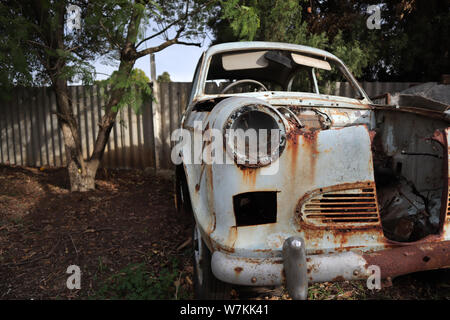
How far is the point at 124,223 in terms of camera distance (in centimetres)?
317

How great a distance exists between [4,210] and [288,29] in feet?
15.8

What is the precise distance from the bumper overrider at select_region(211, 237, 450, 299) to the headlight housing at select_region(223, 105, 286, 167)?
401 millimetres

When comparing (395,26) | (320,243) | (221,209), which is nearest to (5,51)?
(221,209)

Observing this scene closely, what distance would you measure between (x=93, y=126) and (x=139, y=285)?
4171mm

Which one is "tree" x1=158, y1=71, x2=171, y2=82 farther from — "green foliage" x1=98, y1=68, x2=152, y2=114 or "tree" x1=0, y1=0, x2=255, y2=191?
"green foliage" x1=98, y1=68, x2=152, y2=114

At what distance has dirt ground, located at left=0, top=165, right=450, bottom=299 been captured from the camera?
2123 millimetres

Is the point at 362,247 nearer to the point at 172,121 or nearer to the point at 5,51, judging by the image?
the point at 5,51

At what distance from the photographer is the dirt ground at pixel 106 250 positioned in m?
2.12

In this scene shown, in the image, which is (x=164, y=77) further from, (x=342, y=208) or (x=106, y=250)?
(x=342, y=208)

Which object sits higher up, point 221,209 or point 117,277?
point 221,209
